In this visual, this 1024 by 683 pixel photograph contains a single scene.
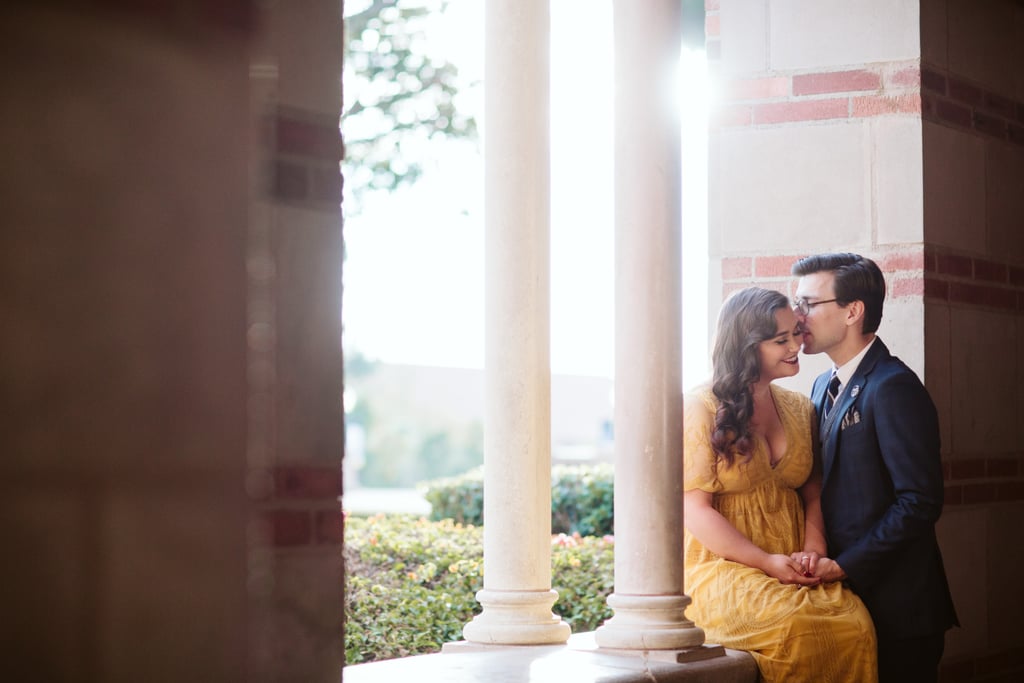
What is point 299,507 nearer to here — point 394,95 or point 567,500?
point 567,500

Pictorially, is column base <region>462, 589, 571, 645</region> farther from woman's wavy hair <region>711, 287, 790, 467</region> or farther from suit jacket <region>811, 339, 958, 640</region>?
suit jacket <region>811, 339, 958, 640</region>

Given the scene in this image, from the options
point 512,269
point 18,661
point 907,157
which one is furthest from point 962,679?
point 18,661

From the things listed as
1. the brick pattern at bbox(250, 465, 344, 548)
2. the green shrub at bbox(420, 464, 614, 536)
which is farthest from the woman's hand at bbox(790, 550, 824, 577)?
the green shrub at bbox(420, 464, 614, 536)

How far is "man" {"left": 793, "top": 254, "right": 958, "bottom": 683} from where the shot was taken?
16.3ft

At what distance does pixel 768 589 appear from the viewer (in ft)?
16.0

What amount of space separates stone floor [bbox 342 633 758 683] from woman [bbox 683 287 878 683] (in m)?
0.17

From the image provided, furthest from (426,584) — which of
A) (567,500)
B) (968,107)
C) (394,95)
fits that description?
(394,95)

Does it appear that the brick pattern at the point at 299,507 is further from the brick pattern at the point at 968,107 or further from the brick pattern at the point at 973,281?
the brick pattern at the point at 968,107

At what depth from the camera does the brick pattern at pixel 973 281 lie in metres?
5.89

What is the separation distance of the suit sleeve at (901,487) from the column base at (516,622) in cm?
111

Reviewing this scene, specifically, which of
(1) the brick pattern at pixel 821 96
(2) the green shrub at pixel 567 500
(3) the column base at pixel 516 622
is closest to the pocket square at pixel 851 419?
(3) the column base at pixel 516 622

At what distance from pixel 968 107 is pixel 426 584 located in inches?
155

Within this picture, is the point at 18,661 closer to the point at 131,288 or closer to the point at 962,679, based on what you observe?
the point at 131,288

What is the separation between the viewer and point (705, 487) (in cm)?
495
